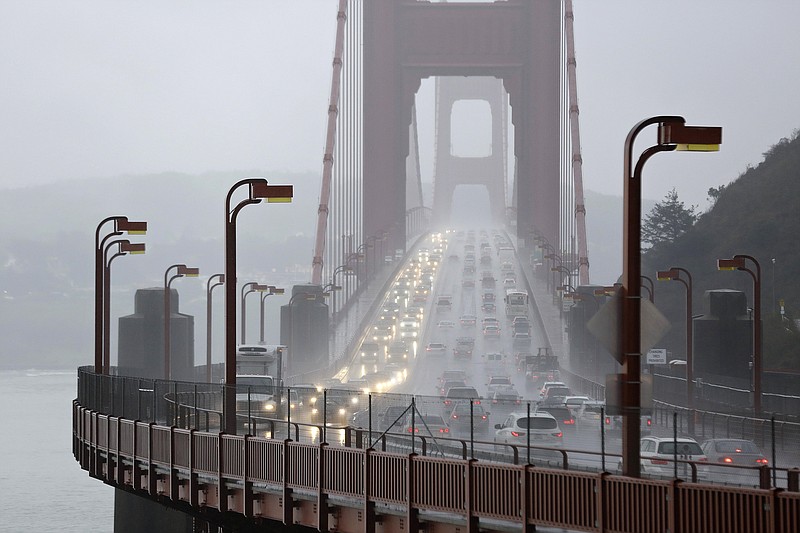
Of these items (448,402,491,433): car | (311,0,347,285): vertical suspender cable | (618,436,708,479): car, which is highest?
(311,0,347,285): vertical suspender cable

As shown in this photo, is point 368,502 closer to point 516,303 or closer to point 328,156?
point 328,156

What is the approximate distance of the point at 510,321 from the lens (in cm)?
11612

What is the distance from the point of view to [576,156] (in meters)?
117

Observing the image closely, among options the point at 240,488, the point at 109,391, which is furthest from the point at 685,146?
the point at 109,391

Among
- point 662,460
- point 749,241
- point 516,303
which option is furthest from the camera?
point 516,303

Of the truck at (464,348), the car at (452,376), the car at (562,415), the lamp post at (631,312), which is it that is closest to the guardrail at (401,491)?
the lamp post at (631,312)

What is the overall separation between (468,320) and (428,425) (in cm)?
9417

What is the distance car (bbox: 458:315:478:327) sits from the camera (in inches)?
4545

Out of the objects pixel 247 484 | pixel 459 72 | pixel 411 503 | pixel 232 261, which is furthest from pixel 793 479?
pixel 459 72

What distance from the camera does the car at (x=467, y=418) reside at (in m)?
21.5

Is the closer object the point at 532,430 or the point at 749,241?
the point at 532,430

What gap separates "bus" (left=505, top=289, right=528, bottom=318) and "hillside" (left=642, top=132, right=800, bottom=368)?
37.4 ft

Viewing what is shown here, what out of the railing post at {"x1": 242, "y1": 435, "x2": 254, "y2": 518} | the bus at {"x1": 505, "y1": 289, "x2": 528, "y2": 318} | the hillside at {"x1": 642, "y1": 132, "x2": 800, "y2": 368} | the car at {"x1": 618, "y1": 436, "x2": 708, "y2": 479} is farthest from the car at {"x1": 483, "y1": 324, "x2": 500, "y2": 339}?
the car at {"x1": 618, "y1": 436, "x2": 708, "y2": 479}

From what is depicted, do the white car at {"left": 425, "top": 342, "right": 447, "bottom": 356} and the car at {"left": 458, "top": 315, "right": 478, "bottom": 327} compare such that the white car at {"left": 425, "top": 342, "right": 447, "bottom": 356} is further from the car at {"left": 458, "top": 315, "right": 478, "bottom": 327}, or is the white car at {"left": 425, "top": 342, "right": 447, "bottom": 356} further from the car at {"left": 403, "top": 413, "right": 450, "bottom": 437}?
the car at {"left": 403, "top": 413, "right": 450, "bottom": 437}
